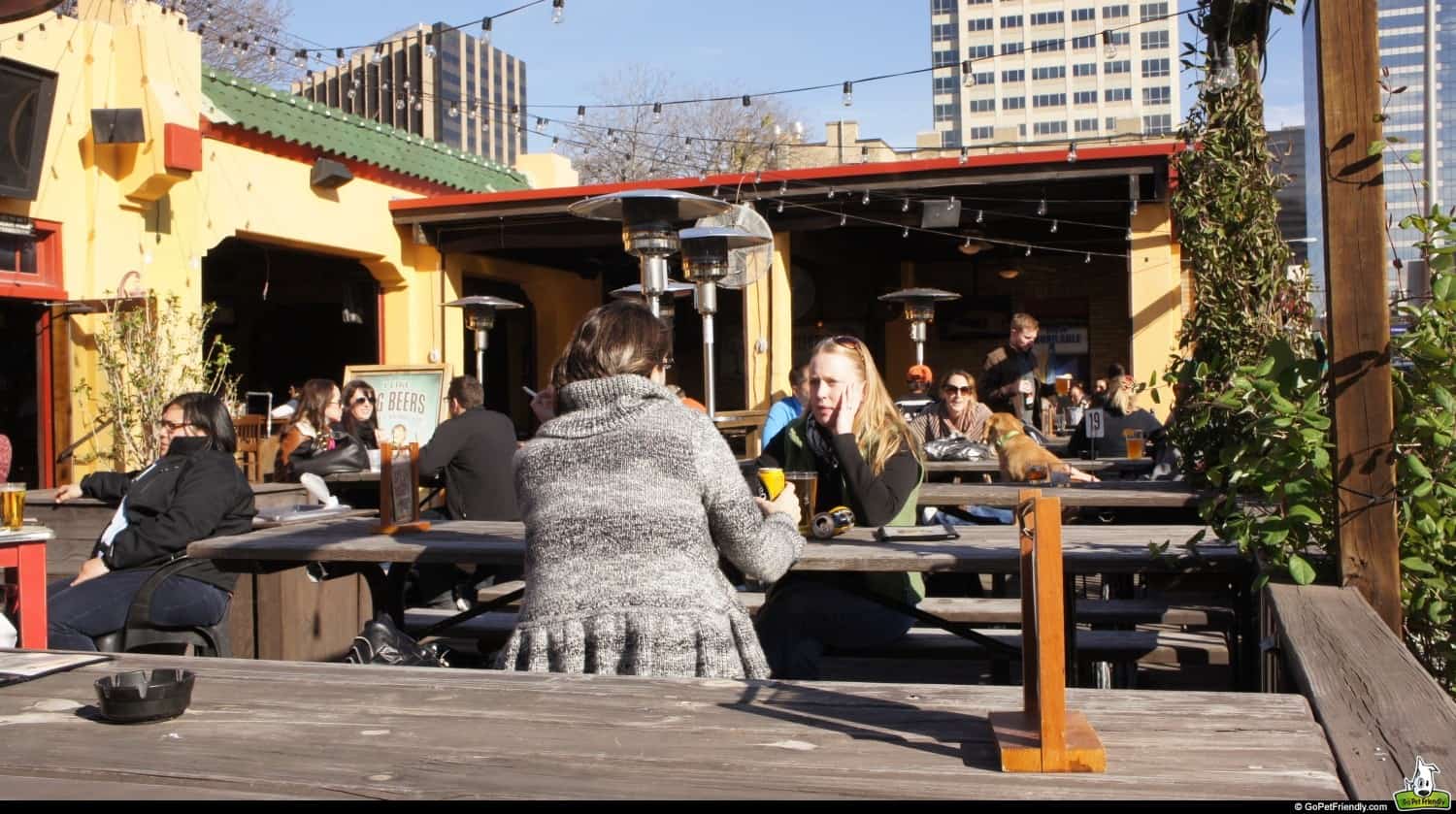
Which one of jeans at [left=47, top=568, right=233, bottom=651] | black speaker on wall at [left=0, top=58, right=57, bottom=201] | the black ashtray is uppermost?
black speaker on wall at [left=0, top=58, right=57, bottom=201]

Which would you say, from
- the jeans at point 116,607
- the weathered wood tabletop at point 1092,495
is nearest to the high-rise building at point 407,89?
the weathered wood tabletop at point 1092,495

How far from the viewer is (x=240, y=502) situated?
186 inches

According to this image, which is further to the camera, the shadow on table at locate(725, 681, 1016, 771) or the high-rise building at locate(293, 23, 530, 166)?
the high-rise building at locate(293, 23, 530, 166)

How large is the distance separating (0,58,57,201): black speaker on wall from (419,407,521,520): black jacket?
524 cm

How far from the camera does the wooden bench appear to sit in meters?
1.56

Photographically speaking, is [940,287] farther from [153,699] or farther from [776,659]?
[153,699]

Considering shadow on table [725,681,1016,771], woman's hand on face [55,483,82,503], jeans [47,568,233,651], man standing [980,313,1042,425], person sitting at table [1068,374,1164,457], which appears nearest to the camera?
shadow on table [725,681,1016,771]

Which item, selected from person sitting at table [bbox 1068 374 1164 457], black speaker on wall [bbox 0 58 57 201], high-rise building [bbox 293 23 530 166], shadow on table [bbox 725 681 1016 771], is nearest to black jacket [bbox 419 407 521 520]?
person sitting at table [bbox 1068 374 1164 457]

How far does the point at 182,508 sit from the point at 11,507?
1.95ft

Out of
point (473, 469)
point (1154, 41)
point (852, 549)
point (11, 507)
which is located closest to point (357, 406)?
point (473, 469)

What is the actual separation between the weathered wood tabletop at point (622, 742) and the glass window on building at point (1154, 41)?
437ft

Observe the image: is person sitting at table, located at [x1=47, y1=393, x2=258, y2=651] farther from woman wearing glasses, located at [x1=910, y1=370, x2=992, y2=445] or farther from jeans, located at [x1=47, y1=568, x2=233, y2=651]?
woman wearing glasses, located at [x1=910, y1=370, x2=992, y2=445]

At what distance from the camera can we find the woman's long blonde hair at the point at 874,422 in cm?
363

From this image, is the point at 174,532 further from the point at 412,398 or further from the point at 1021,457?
the point at 412,398
